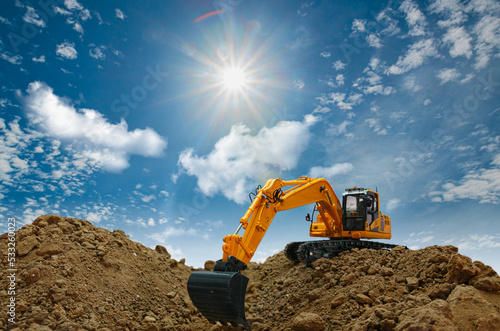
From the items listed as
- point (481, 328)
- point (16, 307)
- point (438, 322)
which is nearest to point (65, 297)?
point (16, 307)

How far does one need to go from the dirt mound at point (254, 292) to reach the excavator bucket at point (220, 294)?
1.66 m

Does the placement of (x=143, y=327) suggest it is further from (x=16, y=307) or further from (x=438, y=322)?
(x=438, y=322)

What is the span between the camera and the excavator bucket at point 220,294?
6113mm

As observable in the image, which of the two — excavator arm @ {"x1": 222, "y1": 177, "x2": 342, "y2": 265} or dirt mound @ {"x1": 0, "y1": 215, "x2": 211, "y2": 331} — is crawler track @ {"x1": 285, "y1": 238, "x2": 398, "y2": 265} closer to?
excavator arm @ {"x1": 222, "y1": 177, "x2": 342, "y2": 265}

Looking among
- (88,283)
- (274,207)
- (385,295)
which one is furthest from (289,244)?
(88,283)

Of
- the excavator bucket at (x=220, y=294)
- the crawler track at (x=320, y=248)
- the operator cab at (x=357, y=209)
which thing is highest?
the operator cab at (x=357, y=209)

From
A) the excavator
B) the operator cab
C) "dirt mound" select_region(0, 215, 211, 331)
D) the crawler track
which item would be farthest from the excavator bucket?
the operator cab

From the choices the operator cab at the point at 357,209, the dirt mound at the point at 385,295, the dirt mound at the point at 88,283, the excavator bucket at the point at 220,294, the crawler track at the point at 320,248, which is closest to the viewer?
the dirt mound at the point at 385,295

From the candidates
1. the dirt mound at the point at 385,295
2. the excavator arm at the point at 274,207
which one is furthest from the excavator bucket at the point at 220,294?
the dirt mound at the point at 385,295

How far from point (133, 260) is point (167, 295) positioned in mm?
1606

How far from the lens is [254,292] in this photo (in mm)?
11508

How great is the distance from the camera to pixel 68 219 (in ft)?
32.8

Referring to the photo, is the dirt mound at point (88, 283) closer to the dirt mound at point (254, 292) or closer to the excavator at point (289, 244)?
the dirt mound at point (254, 292)

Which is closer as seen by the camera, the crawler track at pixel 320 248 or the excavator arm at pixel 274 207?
the excavator arm at pixel 274 207
